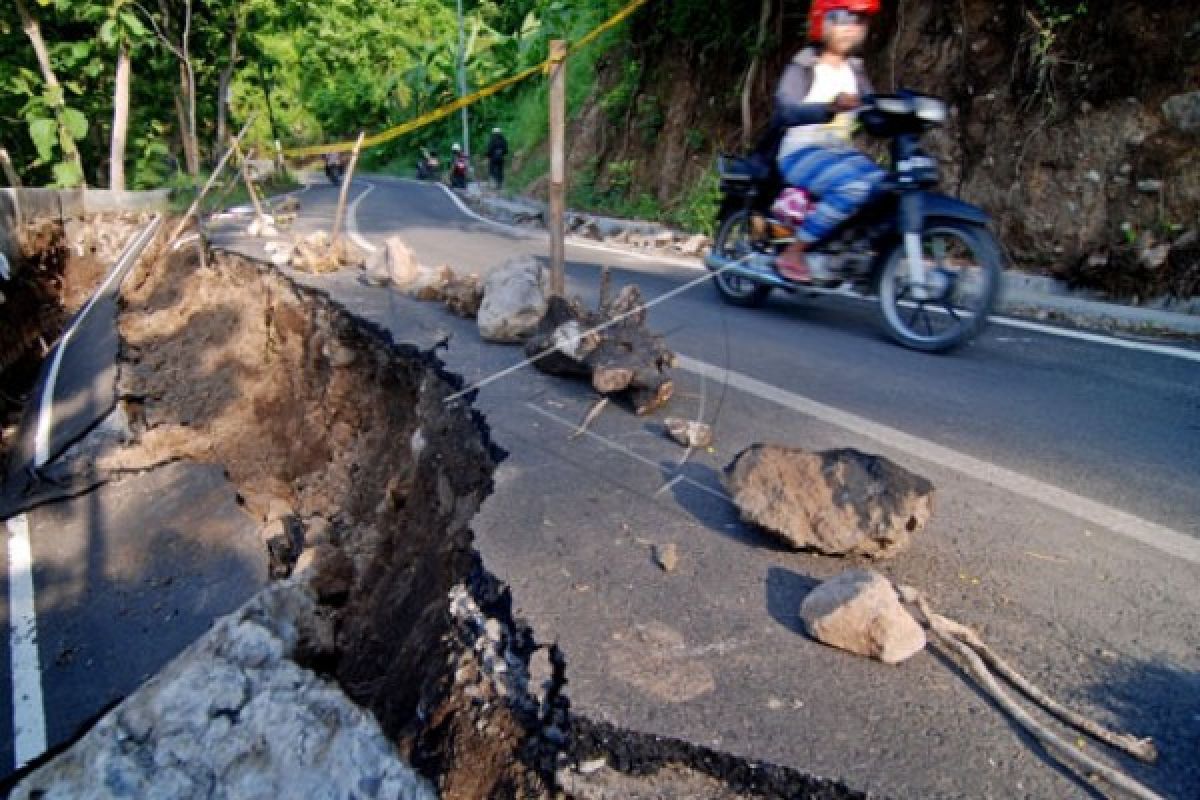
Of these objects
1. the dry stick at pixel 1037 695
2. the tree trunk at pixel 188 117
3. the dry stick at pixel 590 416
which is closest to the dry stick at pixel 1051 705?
the dry stick at pixel 1037 695

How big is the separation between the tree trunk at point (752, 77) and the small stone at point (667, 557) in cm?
1009

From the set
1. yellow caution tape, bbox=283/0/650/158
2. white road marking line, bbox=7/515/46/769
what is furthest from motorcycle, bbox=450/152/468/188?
white road marking line, bbox=7/515/46/769

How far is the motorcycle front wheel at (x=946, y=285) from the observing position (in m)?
4.36

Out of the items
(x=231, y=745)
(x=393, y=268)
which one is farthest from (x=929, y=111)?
(x=231, y=745)

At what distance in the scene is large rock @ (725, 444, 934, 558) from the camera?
2.31m

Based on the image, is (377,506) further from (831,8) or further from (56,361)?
(56,361)

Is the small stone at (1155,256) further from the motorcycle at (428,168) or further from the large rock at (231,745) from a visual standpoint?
the motorcycle at (428,168)

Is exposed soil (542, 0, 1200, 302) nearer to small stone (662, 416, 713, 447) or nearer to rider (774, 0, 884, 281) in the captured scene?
rider (774, 0, 884, 281)

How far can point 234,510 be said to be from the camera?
5406mm

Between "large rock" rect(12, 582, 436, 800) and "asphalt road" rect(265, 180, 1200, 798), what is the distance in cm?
58

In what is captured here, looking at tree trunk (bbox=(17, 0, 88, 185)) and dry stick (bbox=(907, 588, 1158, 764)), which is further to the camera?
tree trunk (bbox=(17, 0, 88, 185))

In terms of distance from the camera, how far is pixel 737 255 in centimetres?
609

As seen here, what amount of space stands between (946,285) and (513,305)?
262 cm

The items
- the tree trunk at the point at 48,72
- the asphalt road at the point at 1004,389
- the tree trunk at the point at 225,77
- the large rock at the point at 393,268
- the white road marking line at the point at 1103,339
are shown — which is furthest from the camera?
the tree trunk at the point at 225,77
